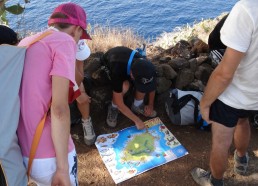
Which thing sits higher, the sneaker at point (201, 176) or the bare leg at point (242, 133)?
the bare leg at point (242, 133)

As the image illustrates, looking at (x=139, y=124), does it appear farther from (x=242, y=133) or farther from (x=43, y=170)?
(x=43, y=170)

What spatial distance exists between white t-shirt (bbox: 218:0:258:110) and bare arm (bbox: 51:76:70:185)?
2.90 ft

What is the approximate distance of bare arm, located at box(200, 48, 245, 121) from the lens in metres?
1.59

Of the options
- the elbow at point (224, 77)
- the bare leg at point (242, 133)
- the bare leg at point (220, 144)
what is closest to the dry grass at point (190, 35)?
the bare leg at point (242, 133)

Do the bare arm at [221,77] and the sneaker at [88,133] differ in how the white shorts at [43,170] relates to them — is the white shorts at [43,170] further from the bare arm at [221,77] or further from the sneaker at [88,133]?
the sneaker at [88,133]

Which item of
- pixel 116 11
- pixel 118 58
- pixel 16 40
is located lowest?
pixel 116 11

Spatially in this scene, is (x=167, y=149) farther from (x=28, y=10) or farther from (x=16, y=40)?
(x=28, y=10)

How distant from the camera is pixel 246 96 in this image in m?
1.87

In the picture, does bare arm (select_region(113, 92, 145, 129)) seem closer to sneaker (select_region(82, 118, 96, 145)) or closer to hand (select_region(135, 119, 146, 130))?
hand (select_region(135, 119, 146, 130))

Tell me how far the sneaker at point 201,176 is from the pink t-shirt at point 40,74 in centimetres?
158

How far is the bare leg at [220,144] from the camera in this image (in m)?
2.01

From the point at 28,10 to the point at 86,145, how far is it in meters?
12.6

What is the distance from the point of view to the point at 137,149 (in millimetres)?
2912

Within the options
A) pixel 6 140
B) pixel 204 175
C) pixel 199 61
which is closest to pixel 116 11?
pixel 199 61
